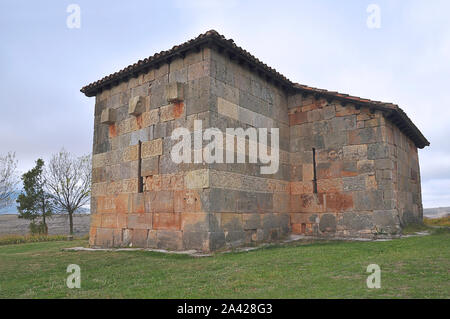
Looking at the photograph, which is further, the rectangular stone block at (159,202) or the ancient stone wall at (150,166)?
the rectangular stone block at (159,202)

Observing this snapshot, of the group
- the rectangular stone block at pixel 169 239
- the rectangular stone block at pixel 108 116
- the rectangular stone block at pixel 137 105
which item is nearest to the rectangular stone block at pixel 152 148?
the rectangular stone block at pixel 137 105

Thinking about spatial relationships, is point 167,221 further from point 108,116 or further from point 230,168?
point 108,116

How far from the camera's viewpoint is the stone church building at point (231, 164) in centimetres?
873

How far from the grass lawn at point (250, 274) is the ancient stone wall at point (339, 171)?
194cm

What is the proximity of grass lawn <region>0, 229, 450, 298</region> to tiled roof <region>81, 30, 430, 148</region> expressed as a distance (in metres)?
4.13

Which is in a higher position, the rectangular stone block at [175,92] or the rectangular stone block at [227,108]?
the rectangular stone block at [175,92]

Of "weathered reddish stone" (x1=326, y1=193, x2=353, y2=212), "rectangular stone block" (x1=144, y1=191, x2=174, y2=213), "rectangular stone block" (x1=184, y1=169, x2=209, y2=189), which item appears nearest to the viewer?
"rectangular stone block" (x1=184, y1=169, x2=209, y2=189)

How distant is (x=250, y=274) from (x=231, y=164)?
12.6ft

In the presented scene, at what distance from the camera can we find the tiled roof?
8.76 meters

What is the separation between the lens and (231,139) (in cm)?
905

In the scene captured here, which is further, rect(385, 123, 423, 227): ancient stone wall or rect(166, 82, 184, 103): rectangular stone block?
rect(385, 123, 423, 227): ancient stone wall

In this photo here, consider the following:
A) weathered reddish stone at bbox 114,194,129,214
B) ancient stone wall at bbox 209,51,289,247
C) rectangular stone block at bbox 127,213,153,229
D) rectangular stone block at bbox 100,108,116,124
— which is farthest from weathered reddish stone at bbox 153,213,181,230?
rectangular stone block at bbox 100,108,116,124

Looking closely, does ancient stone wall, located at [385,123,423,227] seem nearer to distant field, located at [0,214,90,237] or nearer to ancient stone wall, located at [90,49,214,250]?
ancient stone wall, located at [90,49,214,250]

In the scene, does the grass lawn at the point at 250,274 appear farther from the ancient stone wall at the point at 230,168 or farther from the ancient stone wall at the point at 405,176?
the ancient stone wall at the point at 405,176
